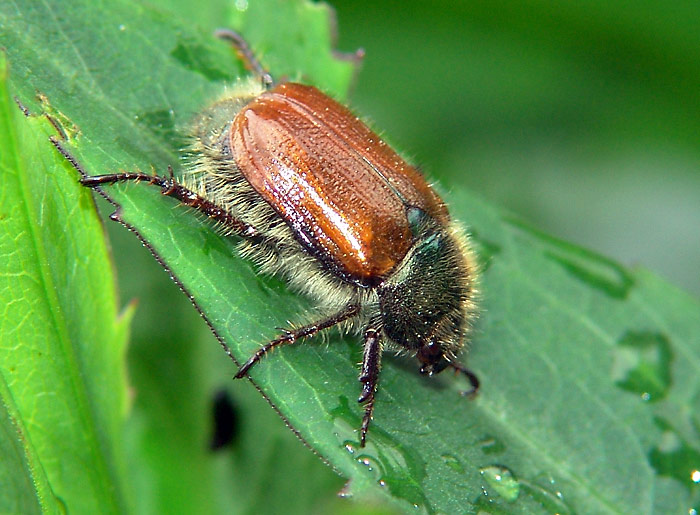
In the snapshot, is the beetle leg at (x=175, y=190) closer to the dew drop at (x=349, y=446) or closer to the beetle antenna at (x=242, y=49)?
the beetle antenna at (x=242, y=49)

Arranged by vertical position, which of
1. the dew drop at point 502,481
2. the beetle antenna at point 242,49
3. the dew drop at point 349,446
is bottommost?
the dew drop at point 502,481

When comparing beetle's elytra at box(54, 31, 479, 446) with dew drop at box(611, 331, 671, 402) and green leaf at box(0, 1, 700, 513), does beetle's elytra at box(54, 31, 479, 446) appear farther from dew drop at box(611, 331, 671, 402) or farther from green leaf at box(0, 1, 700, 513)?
dew drop at box(611, 331, 671, 402)

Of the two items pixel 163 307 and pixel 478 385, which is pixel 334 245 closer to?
pixel 478 385

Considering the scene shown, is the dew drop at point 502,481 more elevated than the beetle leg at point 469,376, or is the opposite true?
Answer: the beetle leg at point 469,376

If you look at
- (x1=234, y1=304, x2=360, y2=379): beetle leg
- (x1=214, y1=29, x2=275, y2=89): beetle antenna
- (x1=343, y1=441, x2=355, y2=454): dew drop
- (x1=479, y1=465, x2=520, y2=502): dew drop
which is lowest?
(x1=479, y1=465, x2=520, y2=502): dew drop

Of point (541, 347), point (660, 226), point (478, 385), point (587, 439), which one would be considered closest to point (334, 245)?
point (478, 385)

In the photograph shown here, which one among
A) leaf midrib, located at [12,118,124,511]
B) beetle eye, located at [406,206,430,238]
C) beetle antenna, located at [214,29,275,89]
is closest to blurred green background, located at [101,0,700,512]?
beetle antenna, located at [214,29,275,89]

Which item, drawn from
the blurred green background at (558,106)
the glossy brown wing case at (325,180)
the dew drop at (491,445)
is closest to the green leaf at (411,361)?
the dew drop at (491,445)
